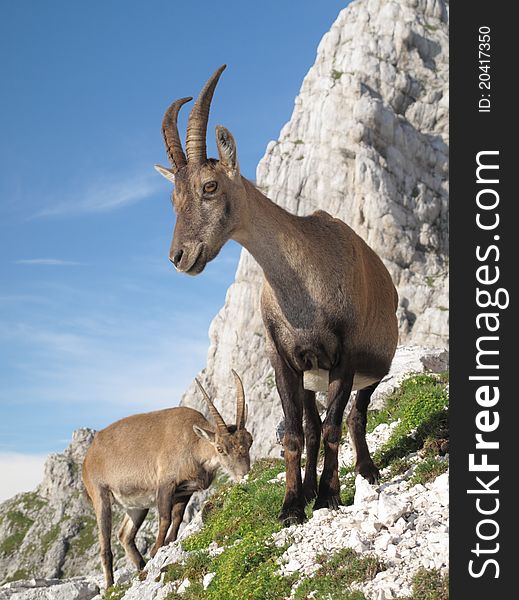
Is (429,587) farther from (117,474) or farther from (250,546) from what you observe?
(117,474)

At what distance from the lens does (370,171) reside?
138 m

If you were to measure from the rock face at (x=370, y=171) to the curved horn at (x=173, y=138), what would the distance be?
102935 millimetres

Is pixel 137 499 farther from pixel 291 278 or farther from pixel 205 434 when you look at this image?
pixel 291 278

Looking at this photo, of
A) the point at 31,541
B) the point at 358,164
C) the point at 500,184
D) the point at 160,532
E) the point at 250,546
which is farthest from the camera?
the point at 358,164

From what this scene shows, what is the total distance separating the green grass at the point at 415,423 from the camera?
1301cm

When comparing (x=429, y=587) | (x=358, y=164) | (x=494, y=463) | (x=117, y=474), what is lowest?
(x=429, y=587)

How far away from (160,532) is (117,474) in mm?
3152

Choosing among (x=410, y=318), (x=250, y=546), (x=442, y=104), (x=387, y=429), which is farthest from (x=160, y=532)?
(x=442, y=104)

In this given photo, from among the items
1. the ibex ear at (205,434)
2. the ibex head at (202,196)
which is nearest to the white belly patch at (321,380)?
the ibex head at (202,196)

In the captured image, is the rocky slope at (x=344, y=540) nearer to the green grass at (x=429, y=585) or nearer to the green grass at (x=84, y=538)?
the green grass at (x=429, y=585)

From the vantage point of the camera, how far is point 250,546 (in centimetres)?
996

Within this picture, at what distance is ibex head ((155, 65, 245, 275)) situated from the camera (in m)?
9.06

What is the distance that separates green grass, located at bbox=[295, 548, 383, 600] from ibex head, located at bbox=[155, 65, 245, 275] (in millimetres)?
3743

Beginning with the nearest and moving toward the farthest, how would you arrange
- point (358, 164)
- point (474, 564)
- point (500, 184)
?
point (474, 564)
point (500, 184)
point (358, 164)
